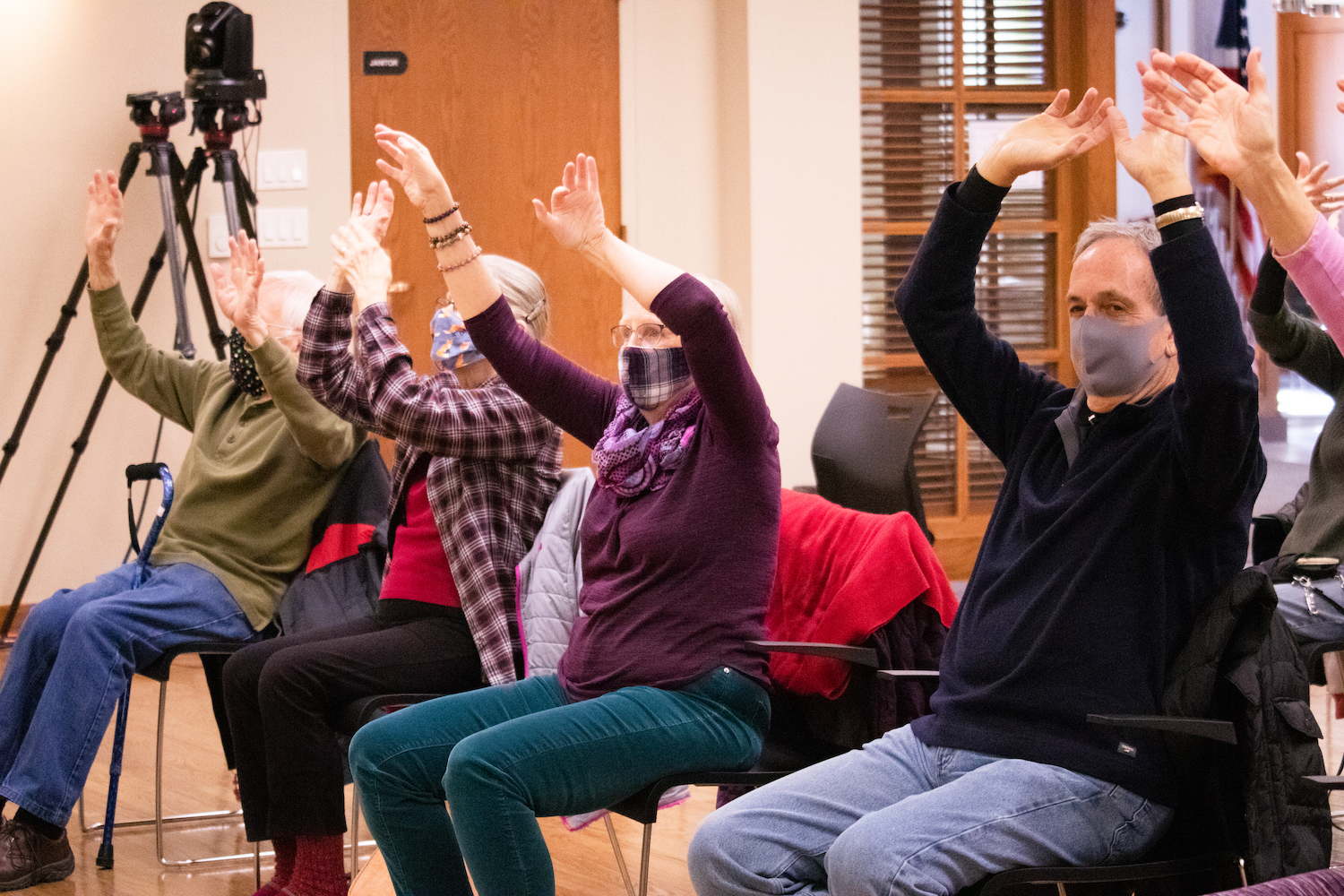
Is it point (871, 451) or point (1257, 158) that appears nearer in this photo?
point (1257, 158)

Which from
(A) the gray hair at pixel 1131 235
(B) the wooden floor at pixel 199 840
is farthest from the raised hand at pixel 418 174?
(B) the wooden floor at pixel 199 840

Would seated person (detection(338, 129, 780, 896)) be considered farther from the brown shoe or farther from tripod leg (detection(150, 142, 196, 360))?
tripod leg (detection(150, 142, 196, 360))

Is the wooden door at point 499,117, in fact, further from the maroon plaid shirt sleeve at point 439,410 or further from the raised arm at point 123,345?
the maroon plaid shirt sleeve at point 439,410

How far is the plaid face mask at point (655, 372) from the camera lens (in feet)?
6.36

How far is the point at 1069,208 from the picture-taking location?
518 cm

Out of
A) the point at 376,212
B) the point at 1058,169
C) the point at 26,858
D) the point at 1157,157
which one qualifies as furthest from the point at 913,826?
the point at 1058,169

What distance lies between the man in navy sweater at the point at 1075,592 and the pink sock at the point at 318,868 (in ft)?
3.11

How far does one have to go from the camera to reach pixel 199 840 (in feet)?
9.20

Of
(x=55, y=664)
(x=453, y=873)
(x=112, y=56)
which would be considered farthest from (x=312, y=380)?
(x=112, y=56)

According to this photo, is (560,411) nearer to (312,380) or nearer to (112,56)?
(312,380)

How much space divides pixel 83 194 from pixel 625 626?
3626 millimetres

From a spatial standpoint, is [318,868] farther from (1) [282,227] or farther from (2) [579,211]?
(1) [282,227]

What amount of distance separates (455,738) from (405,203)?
10.8ft

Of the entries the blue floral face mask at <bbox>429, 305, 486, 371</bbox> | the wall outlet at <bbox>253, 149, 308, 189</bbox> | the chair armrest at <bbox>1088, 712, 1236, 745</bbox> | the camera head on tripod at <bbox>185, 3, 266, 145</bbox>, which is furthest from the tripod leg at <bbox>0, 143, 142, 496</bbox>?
the chair armrest at <bbox>1088, 712, 1236, 745</bbox>
